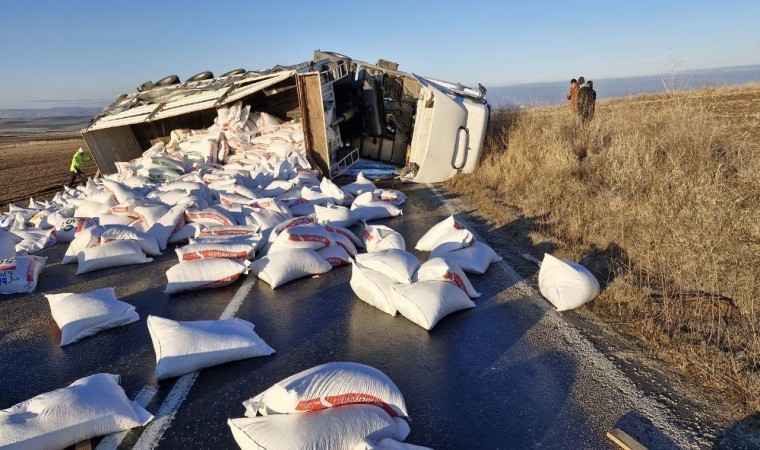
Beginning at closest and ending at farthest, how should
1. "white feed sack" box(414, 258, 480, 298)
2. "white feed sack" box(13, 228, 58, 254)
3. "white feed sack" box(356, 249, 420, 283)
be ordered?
"white feed sack" box(414, 258, 480, 298) → "white feed sack" box(356, 249, 420, 283) → "white feed sack" box(13, 228, 58, 254)

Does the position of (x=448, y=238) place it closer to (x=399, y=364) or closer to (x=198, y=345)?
(x=399, y=364)

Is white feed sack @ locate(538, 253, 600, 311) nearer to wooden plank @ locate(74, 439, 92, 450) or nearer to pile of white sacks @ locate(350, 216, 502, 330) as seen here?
pile of white sacks @ locate(350, 216, 502, 330)

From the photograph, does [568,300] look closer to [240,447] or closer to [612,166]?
[240,447]

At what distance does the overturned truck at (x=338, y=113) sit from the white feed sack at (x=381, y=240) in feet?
13.0

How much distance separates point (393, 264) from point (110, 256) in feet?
10.5

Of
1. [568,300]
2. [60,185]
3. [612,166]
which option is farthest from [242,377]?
[60,185]

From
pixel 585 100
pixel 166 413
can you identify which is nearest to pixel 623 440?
pixel 166 413

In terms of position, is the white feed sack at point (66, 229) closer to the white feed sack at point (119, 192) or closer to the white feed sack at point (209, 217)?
the white feed sack at point (119, 192)

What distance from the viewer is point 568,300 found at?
12.2ft

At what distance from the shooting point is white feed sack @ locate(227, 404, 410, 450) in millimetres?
2090

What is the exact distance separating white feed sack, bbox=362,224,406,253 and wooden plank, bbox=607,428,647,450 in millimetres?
2797

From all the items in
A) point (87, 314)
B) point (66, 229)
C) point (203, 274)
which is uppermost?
point (87, 314)

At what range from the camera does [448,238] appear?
492 centimetres

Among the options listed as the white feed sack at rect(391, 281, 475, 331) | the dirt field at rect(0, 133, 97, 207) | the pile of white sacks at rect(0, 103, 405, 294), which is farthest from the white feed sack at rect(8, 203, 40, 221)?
the white feed sack at rect(391, 281, 475, 331)
